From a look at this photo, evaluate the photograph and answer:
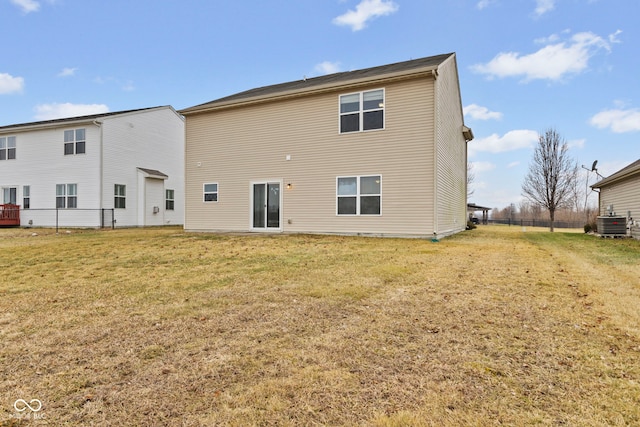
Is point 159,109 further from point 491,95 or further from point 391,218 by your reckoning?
point 491,95

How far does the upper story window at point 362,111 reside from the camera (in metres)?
11.4

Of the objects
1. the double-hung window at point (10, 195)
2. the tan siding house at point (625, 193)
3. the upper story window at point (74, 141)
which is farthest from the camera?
the double-hung window at point (10, 195)

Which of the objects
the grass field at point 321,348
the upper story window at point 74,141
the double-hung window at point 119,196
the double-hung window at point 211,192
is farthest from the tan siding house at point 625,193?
the upper story window at point 74,141

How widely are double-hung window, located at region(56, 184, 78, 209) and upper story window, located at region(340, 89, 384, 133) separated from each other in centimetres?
1506

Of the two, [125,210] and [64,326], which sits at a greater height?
[125,210]

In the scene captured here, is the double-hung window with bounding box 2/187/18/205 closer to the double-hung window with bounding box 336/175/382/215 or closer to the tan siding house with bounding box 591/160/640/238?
the double-hung window with bounding box 336/175/382/215

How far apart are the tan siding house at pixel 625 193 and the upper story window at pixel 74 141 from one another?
24501 mm

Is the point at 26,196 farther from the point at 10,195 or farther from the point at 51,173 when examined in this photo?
the point at 51,173

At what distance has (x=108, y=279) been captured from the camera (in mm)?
5336

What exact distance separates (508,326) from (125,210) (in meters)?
19.9

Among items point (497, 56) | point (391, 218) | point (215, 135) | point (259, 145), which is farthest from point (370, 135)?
point (497, 56)

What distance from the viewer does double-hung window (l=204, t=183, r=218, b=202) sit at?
1416 cm

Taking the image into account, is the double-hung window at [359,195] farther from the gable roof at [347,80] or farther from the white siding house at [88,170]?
the white siding house at [88,170]

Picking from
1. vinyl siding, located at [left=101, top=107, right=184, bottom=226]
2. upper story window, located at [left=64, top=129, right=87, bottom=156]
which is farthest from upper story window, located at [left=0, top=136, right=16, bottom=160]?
vinyl siding, located at [left=101, top=107, right=184, bottom=226]
